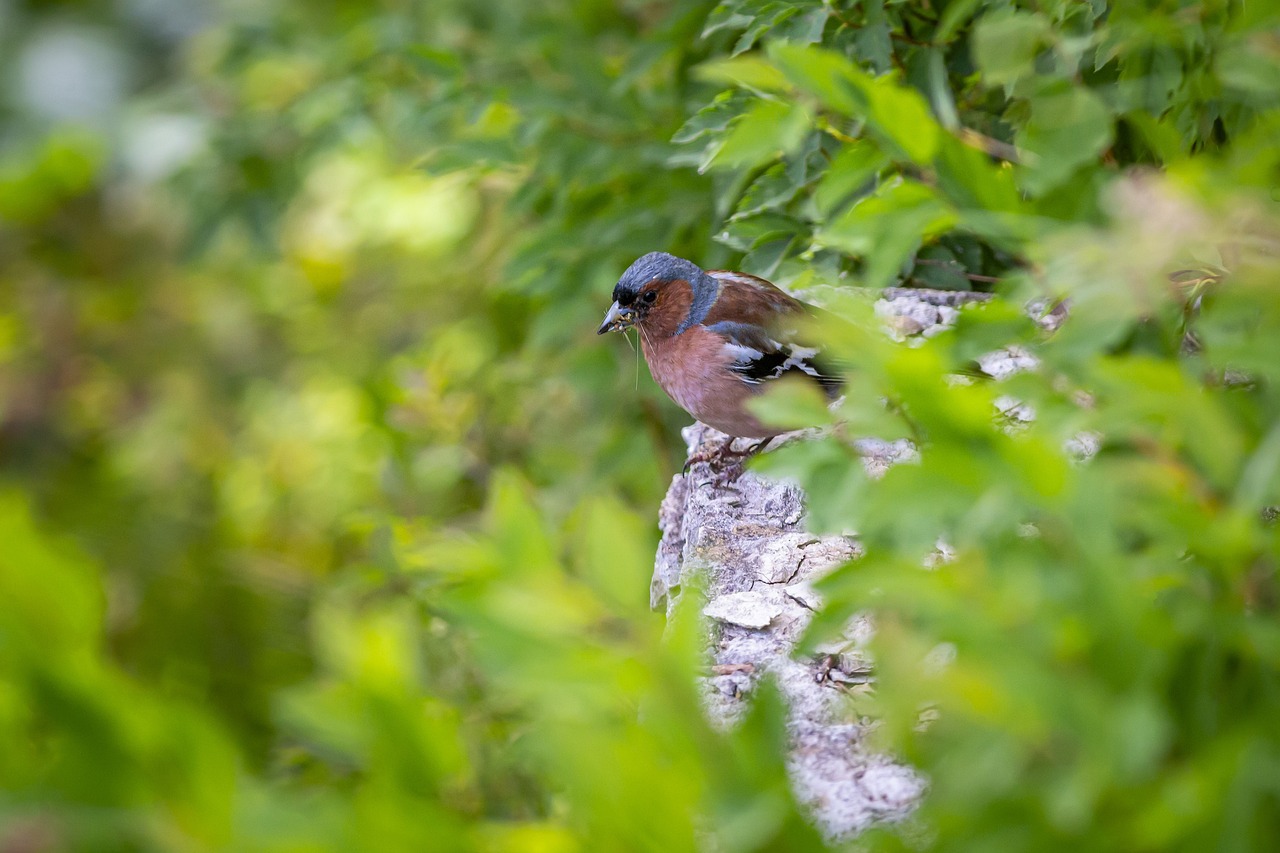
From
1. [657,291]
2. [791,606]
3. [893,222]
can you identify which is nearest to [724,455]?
[657,291]

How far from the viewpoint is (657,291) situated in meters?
3.04

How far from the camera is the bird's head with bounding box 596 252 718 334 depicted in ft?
9.71

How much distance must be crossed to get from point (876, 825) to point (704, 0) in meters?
2.26

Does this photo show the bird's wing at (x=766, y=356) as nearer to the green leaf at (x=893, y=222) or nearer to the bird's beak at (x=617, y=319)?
the bird's beak at (x=617, y=319)

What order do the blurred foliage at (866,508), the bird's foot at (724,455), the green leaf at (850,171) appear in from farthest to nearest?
the bird's foot at (724,455) < the green leaf at (850,171) < the blurred foliage at (866,508)

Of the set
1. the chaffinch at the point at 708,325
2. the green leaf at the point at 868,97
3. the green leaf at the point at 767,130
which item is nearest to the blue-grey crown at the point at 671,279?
the chaffinch at the point at 708,325

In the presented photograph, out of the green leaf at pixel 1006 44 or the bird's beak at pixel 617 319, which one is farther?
the bird's beak at pixel 617 319

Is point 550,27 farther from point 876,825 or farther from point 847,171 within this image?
point 876,825

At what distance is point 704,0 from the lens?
2.97 meters

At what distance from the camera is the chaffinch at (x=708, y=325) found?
2.97 meters

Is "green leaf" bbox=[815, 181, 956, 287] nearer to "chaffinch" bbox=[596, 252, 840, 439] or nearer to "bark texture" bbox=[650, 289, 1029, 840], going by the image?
"bark texture" bbox=[650, 289, 1029, 840]

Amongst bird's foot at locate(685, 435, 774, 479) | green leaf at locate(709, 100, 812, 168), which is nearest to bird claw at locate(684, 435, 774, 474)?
bird's foot at locate(685, 435, 774, 479)

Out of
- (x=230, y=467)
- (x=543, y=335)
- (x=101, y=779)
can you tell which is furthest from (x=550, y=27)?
(x=230, y=467)

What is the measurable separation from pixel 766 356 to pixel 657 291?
35cm
